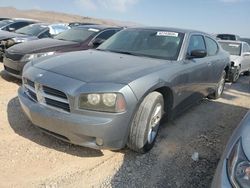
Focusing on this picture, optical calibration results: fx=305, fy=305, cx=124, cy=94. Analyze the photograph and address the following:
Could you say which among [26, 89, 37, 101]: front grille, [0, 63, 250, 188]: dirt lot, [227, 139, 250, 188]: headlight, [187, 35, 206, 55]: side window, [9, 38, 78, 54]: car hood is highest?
[187, 35, 206, 55]: side window

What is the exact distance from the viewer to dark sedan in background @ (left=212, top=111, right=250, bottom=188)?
2.03 meters

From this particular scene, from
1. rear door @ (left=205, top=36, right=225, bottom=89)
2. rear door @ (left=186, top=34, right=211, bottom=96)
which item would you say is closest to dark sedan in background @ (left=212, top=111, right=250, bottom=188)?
rear door @ (left=186, top=34, right=211, bottom=96)

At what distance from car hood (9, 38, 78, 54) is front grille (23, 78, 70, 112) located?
3.14 m

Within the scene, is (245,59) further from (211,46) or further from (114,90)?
(114,90)

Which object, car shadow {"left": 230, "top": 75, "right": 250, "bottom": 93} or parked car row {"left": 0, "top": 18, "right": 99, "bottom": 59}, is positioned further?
car shadow {"left": 230, "top": 75, "right": 250, "bottom": 93}

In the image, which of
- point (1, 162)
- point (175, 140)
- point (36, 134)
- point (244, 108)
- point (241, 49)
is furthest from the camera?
point (241, 49)

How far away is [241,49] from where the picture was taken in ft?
36.8

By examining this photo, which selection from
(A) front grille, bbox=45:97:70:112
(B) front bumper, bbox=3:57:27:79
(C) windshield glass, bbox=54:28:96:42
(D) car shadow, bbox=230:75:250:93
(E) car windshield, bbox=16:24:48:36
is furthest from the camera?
(E) car windshield, bbox=16:24:48:36

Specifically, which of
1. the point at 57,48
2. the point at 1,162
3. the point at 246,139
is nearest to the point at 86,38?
the point at 57,48

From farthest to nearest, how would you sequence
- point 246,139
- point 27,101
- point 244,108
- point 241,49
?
point 241,49 → point 244,108 → point 27,101 → point 246,139

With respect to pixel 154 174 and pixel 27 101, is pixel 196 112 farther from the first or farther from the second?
pixel 27 101

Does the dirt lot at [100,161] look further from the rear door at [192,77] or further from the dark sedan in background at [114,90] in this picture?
the rear door at [192,77]

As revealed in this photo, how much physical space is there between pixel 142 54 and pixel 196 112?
6.75 ft

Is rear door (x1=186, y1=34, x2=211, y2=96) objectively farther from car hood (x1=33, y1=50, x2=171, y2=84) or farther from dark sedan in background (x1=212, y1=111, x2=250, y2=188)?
dark sedan in background (x1=212, y1=111, x2=250, y2=188)
